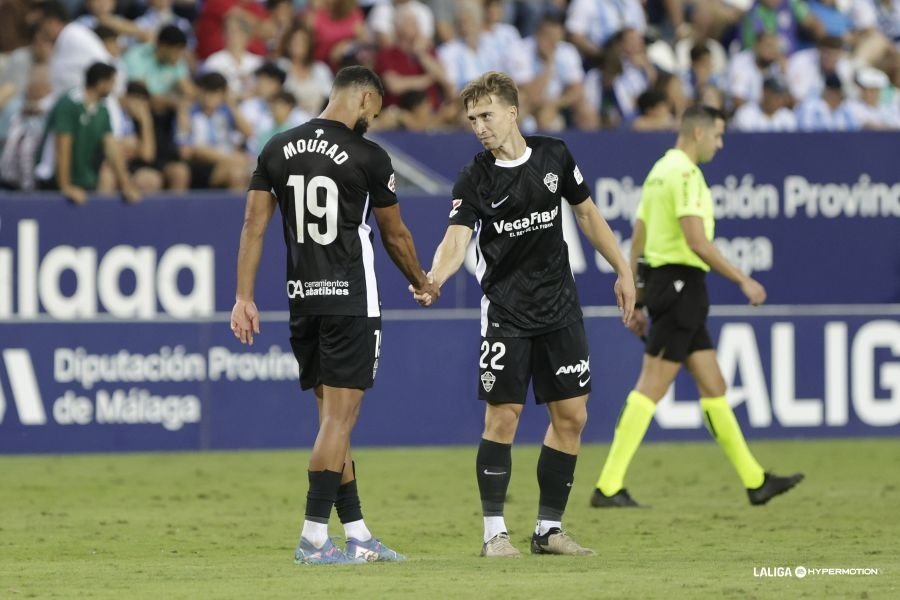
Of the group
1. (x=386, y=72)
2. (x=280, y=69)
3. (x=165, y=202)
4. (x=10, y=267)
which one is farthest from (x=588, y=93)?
(x=10, y=267)

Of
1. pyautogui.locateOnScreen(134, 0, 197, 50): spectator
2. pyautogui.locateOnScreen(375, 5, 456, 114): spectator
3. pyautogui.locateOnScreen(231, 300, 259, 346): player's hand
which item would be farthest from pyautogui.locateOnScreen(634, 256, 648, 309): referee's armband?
pyautogui.locateOnScreen(134, 0, 197, 50): spectator

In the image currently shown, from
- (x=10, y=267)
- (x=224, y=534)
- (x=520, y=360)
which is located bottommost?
(x=224, y=534)

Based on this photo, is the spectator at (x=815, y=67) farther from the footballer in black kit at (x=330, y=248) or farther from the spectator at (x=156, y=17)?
the footballer in black kit at (x=330, y=248)

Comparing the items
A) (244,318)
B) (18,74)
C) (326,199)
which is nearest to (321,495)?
(244,318)

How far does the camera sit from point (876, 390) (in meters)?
14.6

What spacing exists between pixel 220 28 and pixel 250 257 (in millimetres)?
10160

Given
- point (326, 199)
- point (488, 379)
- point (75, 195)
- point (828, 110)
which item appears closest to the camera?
point (326, 199)

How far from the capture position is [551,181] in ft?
27.2

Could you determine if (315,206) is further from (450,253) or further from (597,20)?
(597,20)

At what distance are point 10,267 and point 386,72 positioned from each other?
15.0 ft

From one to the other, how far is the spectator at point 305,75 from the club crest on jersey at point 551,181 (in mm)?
8931

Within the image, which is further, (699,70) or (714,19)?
(714,19)

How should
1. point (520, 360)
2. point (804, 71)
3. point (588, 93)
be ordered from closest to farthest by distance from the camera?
1. point (520, 360)
2. point (588, 93)
3. point (804, 71)

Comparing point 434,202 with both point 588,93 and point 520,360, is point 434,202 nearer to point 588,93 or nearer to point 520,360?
point 588,93
